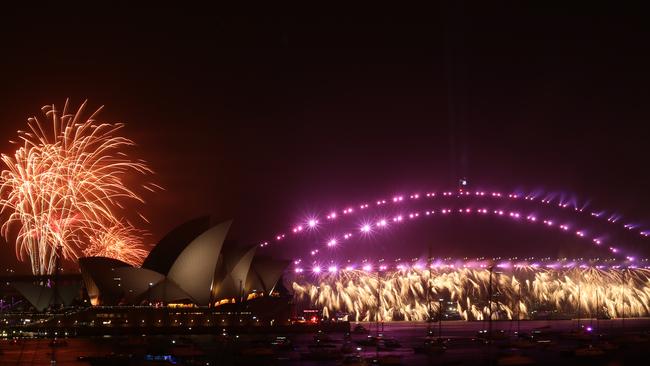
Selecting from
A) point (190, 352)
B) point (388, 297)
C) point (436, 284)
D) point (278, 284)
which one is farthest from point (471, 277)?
point (190, 352)

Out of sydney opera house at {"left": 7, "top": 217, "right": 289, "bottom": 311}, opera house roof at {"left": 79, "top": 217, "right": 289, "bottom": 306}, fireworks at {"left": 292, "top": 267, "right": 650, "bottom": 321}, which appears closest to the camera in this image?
opera house roof at {"left": 79, "top": 217, "right": 289, "bottom": 306}

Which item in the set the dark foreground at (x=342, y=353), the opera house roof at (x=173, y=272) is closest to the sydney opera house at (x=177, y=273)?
the opera house roof at (x=173, y=272)

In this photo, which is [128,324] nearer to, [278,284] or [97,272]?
[97,272]

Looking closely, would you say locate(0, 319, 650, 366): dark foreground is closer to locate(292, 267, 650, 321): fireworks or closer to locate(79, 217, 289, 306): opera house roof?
locate(79, 217, 289, 306): opera house roof

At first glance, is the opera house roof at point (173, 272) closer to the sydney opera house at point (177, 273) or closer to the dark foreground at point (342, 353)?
the sydney opera house at point (177, 273)

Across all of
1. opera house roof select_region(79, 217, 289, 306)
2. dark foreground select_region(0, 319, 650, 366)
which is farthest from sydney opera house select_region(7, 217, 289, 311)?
dark foreground select_region(0, 319, 650, 366)

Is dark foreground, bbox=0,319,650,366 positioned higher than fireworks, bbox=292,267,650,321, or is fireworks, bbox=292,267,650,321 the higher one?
fireworks, bbox=292,267,650,321

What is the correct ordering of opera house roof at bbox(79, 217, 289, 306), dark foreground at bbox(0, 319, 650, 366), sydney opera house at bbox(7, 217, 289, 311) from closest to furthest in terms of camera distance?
dark foreground at bbox(0, 319, 650, 366) → opera house roof at bbox(79, 217, 289, 306) → sydney opera house at bbox(7, 217, 289, 311)
